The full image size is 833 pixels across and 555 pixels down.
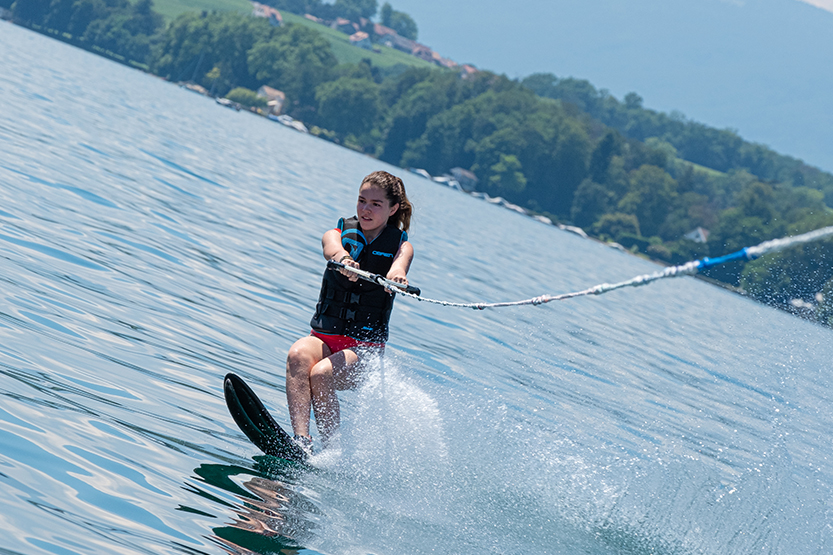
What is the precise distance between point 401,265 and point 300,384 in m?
1.05

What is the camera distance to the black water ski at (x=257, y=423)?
5.93 metres

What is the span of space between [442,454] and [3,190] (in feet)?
27.6

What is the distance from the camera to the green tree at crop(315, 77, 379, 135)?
132250 millimetres

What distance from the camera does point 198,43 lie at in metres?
138

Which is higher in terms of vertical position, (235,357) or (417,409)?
(417,409)

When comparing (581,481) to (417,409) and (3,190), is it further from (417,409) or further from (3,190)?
(3,190)

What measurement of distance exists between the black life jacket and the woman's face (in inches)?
4.1

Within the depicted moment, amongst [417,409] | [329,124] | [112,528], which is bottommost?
[112,528]

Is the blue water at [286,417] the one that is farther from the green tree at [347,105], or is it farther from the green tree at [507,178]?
the green tree at [347,105]

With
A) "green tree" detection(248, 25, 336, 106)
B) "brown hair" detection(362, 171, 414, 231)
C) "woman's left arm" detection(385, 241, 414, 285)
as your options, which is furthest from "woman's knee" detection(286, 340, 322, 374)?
"green tree" detection(248, 25, 336, 106)

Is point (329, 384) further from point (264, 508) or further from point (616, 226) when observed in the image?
point (616, 226)

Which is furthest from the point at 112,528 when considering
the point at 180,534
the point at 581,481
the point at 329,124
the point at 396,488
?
the point at 329,124

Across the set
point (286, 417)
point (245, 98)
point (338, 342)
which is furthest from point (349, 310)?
point (245, 98)

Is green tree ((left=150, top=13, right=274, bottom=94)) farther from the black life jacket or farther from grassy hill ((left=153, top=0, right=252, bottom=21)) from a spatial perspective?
the black life jacket
